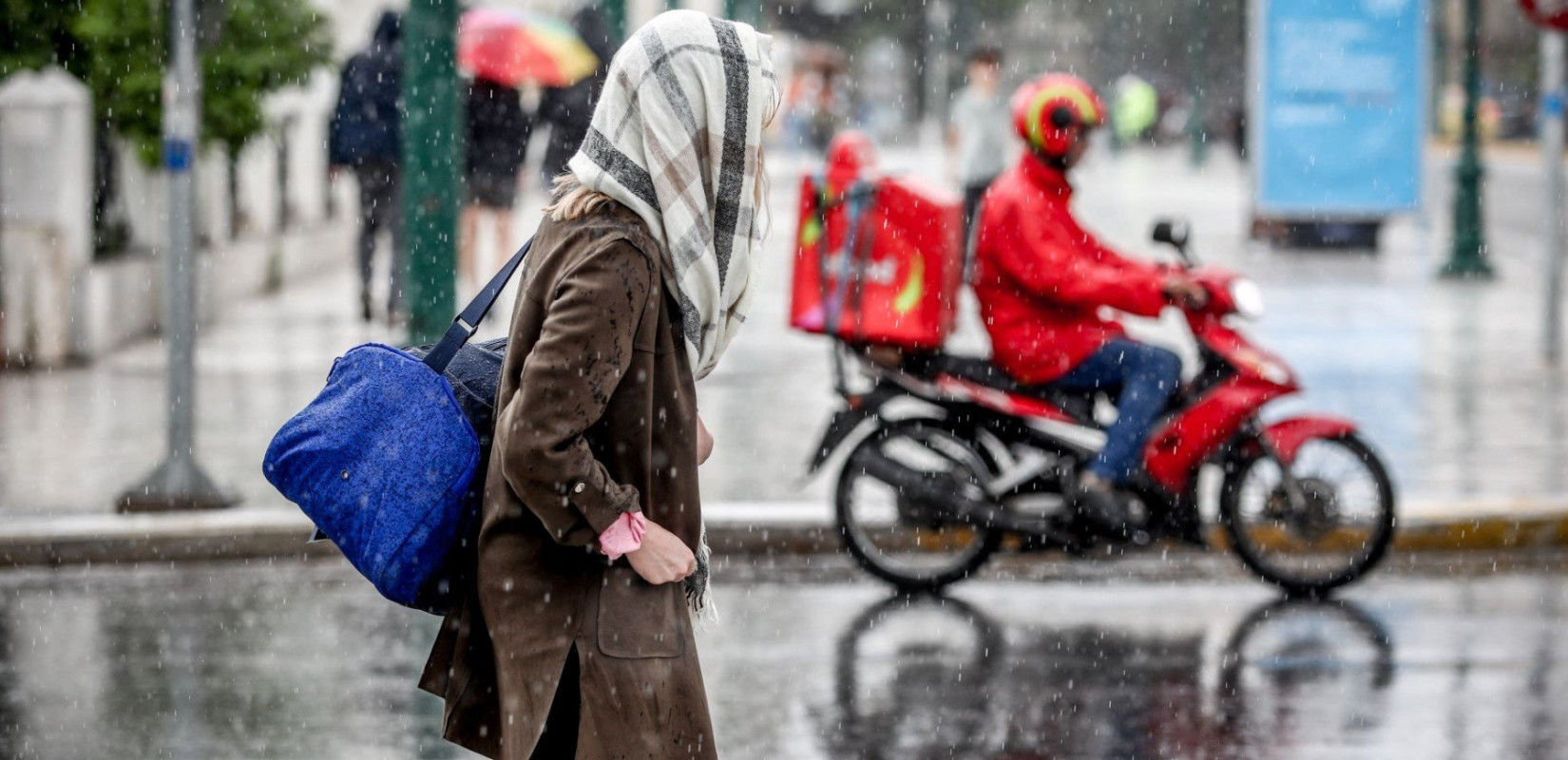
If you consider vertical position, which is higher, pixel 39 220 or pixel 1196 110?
pixel 1196 110

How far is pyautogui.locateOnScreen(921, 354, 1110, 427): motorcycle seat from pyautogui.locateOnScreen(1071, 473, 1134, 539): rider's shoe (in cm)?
20

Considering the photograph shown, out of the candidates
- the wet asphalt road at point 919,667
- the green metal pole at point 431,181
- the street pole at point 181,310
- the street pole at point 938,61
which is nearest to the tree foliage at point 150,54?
the green metal pole at point 431,181

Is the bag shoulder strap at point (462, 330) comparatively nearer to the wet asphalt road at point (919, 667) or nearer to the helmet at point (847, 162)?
the wet asphalt road at point (919, 667)

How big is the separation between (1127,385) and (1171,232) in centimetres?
51

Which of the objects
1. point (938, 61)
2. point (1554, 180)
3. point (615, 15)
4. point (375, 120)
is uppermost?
point (938, 61)

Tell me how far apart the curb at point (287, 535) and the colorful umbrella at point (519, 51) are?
650 centimetres

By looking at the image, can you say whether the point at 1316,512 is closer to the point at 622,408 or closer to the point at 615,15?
the point at 622,408

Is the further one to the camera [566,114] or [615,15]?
[615,15]

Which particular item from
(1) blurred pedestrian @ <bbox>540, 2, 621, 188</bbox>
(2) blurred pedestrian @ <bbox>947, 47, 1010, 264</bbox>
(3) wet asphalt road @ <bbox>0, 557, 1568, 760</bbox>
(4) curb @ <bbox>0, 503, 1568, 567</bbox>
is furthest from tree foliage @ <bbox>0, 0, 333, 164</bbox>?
(3) wet asphalt road @ <bbox>0, 557, 1568, 760</bbox>

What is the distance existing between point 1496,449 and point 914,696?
4.46 metres

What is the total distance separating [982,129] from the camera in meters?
16.8

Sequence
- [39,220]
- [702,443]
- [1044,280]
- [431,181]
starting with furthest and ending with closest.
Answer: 1. [39,220]
2. [431,181]
3. [1044,280]
4. [702,443]

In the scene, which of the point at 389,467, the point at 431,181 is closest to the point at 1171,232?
the point at 431,181

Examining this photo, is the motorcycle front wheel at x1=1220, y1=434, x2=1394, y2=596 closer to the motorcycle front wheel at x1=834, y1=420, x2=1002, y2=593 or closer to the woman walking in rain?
the motorcycle front wheel at x1=834, y1=420, x2=1002, y2=593
